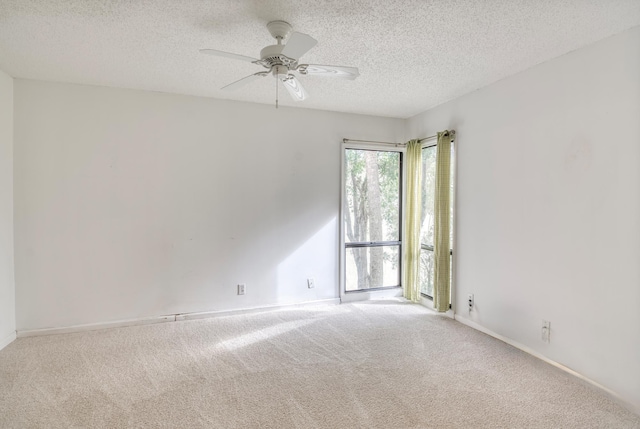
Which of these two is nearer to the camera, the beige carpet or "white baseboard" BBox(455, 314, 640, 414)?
the beige carpet

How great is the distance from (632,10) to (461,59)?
40.4 inches

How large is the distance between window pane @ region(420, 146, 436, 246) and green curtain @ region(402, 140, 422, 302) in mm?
83

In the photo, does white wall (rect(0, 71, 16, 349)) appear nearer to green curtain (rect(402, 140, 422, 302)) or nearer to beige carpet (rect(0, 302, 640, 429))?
beige carpet (rect(0, 302, 640, 429))

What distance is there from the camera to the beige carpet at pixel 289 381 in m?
2.13

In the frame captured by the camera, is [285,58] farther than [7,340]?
No

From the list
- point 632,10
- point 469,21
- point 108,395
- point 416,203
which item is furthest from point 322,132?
point 108,395

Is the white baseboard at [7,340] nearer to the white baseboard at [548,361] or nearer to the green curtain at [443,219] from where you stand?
the green curtain at [443,219]

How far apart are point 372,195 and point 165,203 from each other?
103 inches

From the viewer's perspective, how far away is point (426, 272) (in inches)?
178

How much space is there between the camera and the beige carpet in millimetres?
2131

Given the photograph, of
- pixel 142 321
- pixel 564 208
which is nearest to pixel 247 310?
pixel 142 321

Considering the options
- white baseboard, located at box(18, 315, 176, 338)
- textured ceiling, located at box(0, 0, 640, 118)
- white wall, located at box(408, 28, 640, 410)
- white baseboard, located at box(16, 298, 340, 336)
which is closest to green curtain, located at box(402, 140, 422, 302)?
white wall, located at box(408, 28, 640, 410)

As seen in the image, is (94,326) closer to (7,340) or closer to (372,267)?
(7,340)

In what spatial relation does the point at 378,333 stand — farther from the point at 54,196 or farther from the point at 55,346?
the point at 54,196
